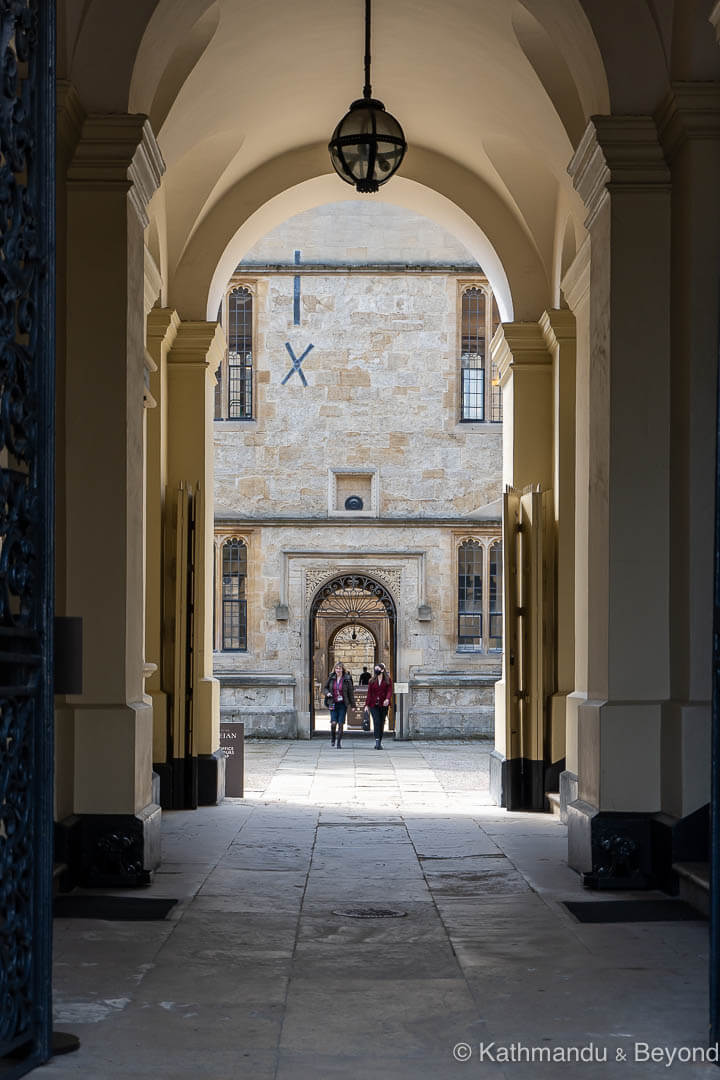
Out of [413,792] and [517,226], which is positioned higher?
[517,226]

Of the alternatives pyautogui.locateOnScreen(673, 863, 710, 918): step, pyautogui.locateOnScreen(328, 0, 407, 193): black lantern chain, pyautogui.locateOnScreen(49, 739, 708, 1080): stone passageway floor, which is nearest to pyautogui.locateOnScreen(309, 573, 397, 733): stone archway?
pyautogui.locateOnScreen(49, 739, 708, 1080): stone passageway floor

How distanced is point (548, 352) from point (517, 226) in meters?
1.24

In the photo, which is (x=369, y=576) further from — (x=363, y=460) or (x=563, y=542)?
(x=563, y=542)

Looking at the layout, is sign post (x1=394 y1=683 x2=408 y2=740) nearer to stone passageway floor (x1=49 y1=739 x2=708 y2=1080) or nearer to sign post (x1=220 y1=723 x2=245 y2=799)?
sign post (x1=220 y1=723 x2=245 y2=799)

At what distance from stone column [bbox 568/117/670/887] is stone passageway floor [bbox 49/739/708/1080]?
26.4 inches

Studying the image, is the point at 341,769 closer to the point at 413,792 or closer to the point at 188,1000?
the point at 413,792

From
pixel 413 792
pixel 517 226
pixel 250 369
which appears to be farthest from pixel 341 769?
pixel 250 369

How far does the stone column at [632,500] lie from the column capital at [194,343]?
576 cm

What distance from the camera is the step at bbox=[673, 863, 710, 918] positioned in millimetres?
7332

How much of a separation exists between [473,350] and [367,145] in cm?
1978

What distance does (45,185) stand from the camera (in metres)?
4.98

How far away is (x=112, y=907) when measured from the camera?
25.2 feet

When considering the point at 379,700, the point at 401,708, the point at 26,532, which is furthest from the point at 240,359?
the point at 26,532

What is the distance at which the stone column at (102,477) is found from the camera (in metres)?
8.57
